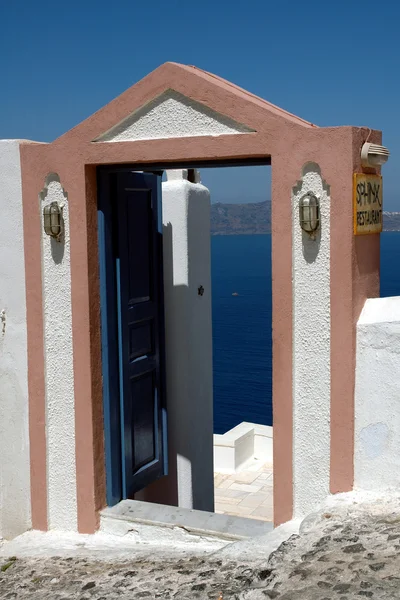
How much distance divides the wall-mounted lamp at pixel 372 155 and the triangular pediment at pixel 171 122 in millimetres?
792

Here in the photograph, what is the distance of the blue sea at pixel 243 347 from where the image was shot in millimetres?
35906

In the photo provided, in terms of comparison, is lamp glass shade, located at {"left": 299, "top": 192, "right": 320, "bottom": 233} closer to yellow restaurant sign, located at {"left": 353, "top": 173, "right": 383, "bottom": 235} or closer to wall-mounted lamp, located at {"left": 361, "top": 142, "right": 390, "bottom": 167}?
yellow restaurant sign, located at {"left": 353, "top": 173, "right": 383, "bottom": 235}

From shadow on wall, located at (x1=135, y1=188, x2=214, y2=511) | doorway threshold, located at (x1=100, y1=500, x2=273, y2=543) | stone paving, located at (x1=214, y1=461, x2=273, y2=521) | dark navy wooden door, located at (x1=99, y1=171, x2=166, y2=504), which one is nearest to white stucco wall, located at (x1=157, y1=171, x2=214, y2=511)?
shadow on wall, located at (x1=135, y1=188, x2=214, y2=511)

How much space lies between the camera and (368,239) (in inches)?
221

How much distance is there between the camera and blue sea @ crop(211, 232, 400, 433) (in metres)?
35.9

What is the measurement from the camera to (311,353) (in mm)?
5551

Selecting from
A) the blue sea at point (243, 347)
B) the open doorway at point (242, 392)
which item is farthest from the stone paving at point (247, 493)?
the blue sea at point (243, 347)

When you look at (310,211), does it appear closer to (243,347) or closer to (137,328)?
(137,328)

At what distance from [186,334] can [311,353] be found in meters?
2.12

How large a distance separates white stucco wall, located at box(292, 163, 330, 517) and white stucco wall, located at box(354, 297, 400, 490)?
222 millimetres

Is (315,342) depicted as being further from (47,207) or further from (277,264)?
(47,207)

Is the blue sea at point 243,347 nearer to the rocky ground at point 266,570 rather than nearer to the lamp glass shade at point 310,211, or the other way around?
the rocky ground at point 266,570

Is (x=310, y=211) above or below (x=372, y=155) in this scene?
below

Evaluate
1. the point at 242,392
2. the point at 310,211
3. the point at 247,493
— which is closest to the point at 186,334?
the point at 310,211
